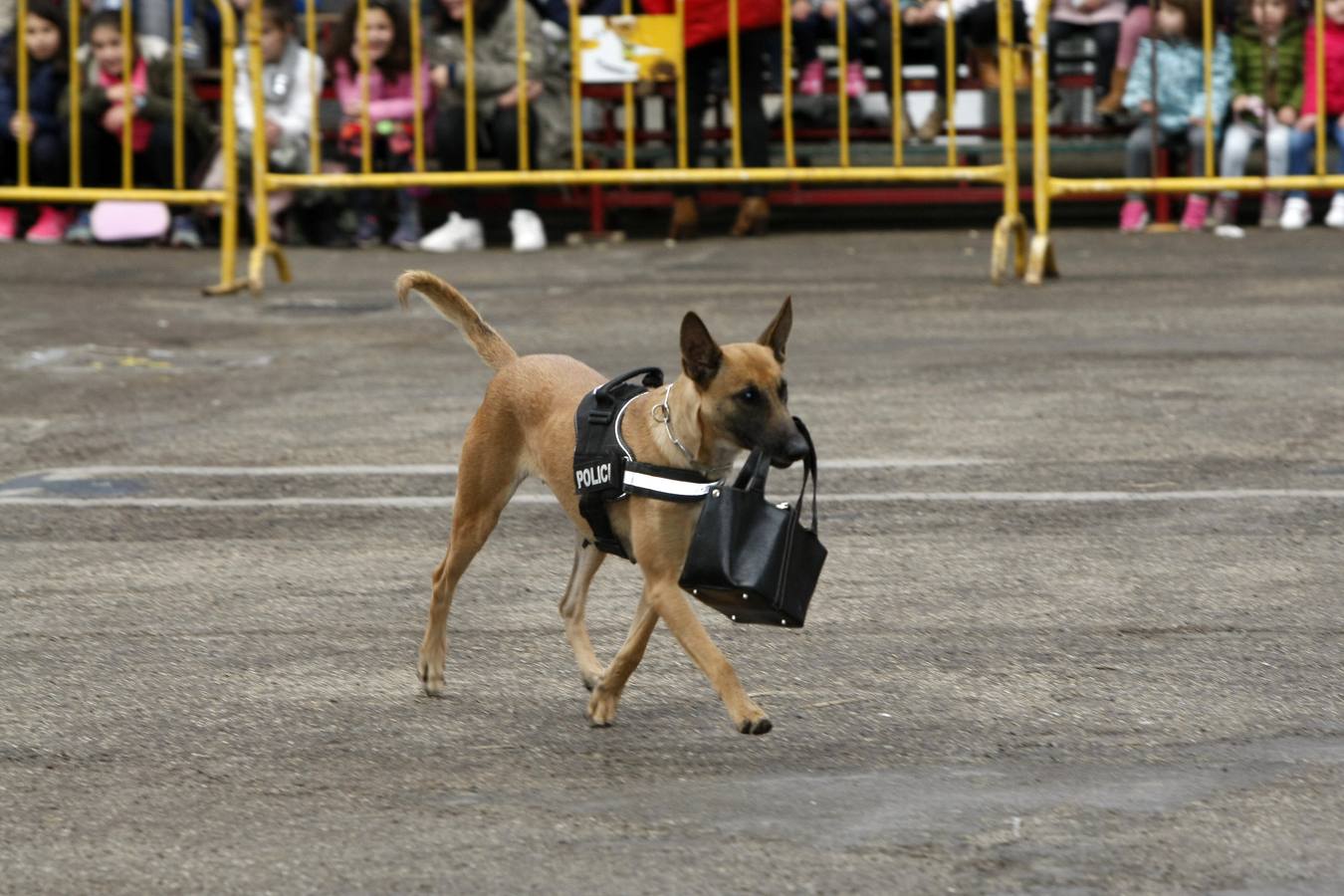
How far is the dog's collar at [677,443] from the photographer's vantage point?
186 inches

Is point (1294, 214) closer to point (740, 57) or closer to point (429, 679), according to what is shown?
point (740, 57)

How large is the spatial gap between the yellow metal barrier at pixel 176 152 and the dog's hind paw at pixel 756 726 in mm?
8023

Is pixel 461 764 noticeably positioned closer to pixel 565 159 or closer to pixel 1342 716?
pixel 1342 716

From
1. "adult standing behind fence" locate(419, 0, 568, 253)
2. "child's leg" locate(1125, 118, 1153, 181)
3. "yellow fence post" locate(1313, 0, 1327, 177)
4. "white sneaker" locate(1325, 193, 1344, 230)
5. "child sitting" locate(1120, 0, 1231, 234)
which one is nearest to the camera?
"yellow fence post" locate(1313, 0, 1327, 177)

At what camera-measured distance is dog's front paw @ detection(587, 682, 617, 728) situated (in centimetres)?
486

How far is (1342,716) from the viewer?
189 inches

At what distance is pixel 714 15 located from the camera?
42.6ft

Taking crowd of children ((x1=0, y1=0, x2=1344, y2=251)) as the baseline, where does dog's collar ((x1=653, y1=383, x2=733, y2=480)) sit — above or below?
below

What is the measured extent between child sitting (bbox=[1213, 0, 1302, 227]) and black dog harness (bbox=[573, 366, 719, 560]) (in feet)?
29.0

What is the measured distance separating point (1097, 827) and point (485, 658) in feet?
6.07

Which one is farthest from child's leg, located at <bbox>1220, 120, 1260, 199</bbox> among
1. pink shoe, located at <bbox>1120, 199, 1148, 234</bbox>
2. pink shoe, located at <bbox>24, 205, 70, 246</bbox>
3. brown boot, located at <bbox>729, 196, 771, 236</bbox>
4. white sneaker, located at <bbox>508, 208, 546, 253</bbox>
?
pink shoe, located at <bbox>24, 205, 70, 246</bbox>

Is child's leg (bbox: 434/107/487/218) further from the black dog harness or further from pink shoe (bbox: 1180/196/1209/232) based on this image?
the black dog harness

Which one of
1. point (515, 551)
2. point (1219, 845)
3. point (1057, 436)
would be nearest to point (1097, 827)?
point (1219, 845)

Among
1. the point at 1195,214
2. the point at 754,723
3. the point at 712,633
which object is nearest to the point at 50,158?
the point at 1195,214
